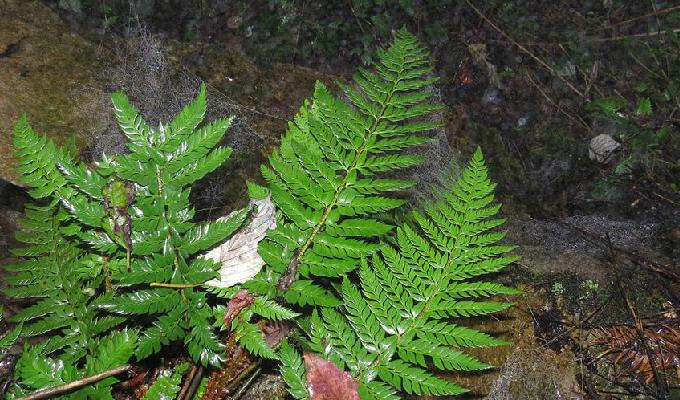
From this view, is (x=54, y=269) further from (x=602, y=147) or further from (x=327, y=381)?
(x=602, y=147)

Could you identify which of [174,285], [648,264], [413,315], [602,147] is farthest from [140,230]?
[602,147]

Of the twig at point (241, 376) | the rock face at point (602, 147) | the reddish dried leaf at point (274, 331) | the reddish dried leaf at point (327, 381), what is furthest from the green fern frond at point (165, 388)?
the rock face at point (602, 147)

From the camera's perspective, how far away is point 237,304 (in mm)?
1730

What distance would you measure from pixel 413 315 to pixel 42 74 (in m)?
2.78

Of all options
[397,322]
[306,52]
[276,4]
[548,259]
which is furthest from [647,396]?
[276,4]

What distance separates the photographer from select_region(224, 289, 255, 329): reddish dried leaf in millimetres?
1712

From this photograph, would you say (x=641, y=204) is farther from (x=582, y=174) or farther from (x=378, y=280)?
(x=378, y=280)

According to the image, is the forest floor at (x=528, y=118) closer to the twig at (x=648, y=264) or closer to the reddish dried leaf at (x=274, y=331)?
the twig at (x=648, y=264)

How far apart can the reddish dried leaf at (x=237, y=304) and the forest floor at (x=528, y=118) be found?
369 mm

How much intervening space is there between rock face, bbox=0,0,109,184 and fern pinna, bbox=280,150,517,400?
1.97m

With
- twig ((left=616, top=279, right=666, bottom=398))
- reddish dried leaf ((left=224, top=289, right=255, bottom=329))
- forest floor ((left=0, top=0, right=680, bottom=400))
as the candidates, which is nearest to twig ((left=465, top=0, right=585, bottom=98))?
forest floor ((left=0, top=0, right=680, bottom=400))

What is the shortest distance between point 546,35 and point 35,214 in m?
4.46

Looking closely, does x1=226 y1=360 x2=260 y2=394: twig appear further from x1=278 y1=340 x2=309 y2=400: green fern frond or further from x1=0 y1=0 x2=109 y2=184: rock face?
x1=0 y1=0 x2=109 y2=184: rock face

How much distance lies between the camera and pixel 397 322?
1.65 metres
